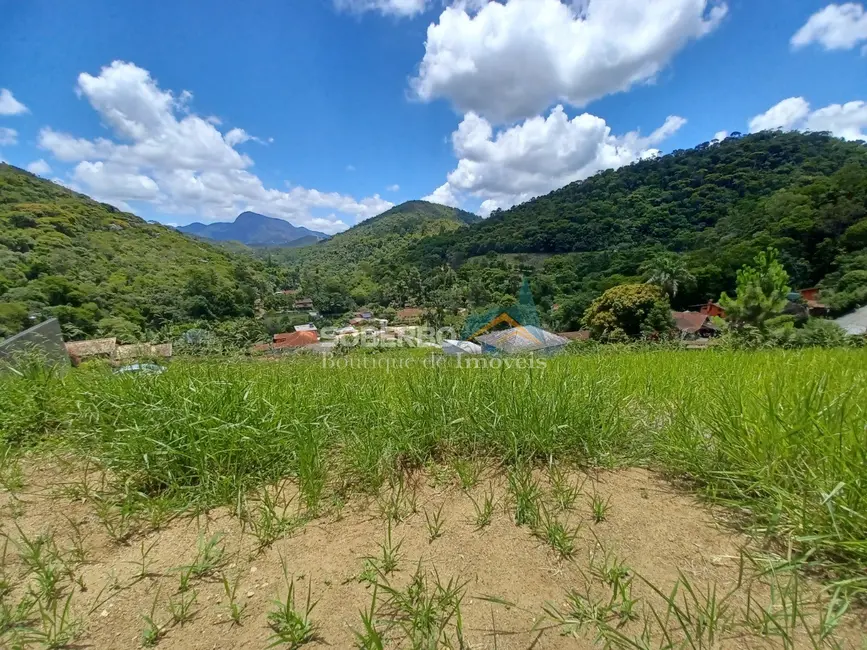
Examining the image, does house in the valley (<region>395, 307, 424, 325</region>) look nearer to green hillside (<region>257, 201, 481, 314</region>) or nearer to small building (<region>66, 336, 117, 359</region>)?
green hillside (<region>257, 201, 481, 314</region>)

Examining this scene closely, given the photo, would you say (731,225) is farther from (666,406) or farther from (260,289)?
(260,289)

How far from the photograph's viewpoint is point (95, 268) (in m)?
38.1

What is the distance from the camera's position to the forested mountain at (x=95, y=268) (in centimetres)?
2627

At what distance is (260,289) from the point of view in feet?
161

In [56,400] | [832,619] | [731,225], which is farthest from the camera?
[731,225]

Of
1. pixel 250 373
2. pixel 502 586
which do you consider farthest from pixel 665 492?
pixel 250 373

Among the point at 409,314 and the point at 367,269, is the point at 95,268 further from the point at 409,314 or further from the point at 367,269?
the point at 367,269

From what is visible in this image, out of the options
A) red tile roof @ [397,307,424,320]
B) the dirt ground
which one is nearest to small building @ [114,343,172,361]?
the dirt ground

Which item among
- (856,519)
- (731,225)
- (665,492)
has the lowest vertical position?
(665,492)

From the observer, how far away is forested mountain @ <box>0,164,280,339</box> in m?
26.3

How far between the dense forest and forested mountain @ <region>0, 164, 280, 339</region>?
0.20 m

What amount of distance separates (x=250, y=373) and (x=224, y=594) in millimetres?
2196

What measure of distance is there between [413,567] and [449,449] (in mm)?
836

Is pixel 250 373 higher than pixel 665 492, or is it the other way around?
pixel 250 373
